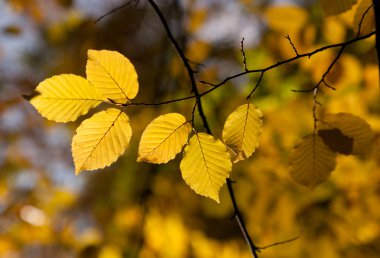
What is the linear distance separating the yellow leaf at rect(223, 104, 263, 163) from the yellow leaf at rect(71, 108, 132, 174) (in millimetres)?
172

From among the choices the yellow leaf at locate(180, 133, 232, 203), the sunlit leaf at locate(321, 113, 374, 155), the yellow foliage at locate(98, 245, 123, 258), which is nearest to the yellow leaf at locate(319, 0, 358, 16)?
the sunlit leaf at locate(321, 113, 374, 155)

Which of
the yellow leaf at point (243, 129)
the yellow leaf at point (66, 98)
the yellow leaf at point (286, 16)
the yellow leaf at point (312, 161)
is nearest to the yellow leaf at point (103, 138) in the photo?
the yellow leaf at point (66, 98)

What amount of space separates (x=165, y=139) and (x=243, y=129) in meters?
0.14

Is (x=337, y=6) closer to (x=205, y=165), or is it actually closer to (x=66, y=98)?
(x=205, y=165)

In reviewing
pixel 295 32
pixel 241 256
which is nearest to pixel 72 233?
pixel 241 256

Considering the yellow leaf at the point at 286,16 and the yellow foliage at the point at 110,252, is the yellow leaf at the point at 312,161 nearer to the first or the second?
the yellow leaf at the point at 286,16

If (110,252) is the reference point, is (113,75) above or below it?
above

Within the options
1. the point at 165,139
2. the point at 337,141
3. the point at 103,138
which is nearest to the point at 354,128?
the point at 337,141

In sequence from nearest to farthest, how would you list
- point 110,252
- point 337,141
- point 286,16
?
point 337,141
point 286,16
point 110,252

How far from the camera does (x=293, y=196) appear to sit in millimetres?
2428

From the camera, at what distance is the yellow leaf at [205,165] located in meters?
0.68

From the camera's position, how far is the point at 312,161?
2.79ft

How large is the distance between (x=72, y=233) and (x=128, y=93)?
8.50 feet

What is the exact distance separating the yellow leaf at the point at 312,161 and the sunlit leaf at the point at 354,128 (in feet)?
0.13
